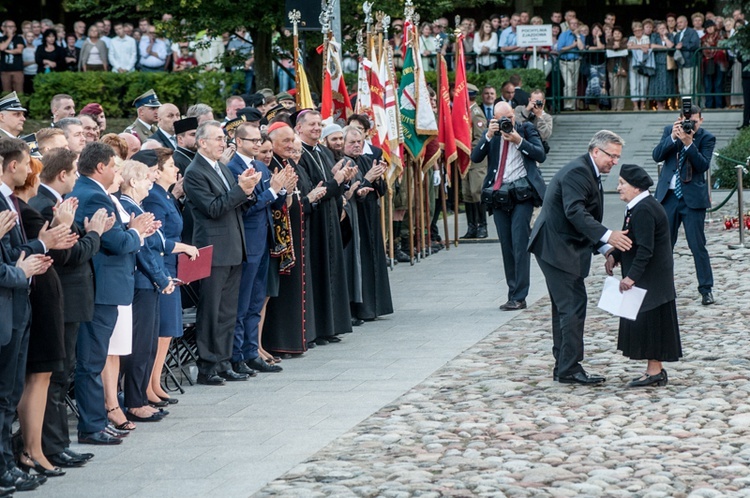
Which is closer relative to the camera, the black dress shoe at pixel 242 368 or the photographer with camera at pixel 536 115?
the black dress shoe at pixel 242 368

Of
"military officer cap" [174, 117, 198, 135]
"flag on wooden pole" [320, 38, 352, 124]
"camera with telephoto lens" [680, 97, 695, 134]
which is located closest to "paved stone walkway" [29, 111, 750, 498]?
"camera with telephoto lens" [680, 97, 695, 134]

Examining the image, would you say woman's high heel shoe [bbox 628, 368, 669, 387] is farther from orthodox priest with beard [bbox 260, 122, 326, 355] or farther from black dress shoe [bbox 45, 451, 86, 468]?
black dress shoe [bbox 45, 451, 86, 468]

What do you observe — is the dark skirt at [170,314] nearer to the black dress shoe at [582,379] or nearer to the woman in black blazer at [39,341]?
the woman in black blazer at [39,341]

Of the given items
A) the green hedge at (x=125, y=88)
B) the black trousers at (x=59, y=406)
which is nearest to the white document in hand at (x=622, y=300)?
the black trousers at (x=59, y=406)

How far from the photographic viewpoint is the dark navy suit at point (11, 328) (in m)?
7.09

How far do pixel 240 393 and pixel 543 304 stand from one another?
4835 millimetres

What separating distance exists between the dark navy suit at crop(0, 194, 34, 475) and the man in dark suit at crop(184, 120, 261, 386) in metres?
2.73

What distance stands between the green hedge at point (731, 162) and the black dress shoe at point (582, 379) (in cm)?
1375

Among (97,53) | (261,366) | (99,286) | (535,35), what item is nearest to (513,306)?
(261,366)

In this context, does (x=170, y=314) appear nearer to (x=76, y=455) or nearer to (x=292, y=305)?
(x=76, y=455)

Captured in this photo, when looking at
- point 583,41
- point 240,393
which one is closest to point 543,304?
point 240,393

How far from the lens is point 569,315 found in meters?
9.98

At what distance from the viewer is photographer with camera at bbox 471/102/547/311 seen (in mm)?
13320

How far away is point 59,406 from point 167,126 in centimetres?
488
